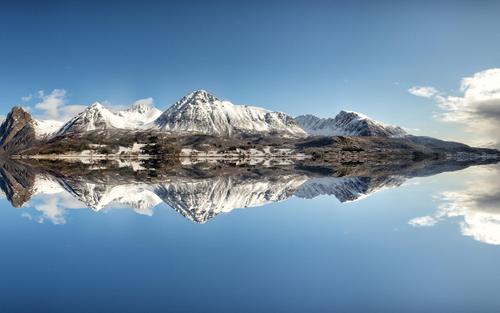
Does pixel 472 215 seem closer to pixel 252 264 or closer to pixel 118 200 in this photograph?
pixel 252 264

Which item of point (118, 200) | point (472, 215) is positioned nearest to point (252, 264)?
point (472, 215)

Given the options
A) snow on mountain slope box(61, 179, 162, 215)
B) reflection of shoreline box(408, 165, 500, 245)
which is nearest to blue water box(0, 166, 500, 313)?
reflection of shoreline box(408, 165, 500, 245)

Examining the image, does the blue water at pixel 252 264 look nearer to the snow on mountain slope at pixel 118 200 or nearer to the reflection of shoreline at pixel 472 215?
the reflection of shoreline at pixel 472 215

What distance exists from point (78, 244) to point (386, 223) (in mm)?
30929

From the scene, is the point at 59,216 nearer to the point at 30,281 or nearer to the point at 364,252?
the point at 30,281

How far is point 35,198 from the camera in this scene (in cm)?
6681

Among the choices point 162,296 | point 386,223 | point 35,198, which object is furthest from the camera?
point 35,198

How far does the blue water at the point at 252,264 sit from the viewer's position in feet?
69.7

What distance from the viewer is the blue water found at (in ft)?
69.7

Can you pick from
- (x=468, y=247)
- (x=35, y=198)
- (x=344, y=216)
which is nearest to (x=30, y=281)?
(x=468, y=247)

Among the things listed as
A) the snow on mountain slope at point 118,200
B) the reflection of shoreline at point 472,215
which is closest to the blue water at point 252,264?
the reflection of shoreline at point 472,215

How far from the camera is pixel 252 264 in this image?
27.8 meters

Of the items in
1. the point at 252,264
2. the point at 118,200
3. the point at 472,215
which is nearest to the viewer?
the point at 252,264

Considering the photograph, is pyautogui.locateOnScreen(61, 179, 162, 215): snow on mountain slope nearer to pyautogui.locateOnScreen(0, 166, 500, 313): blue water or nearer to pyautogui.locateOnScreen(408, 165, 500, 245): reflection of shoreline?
pyautogui.locateOnScreen(0, 166, 500, 313): blue water
